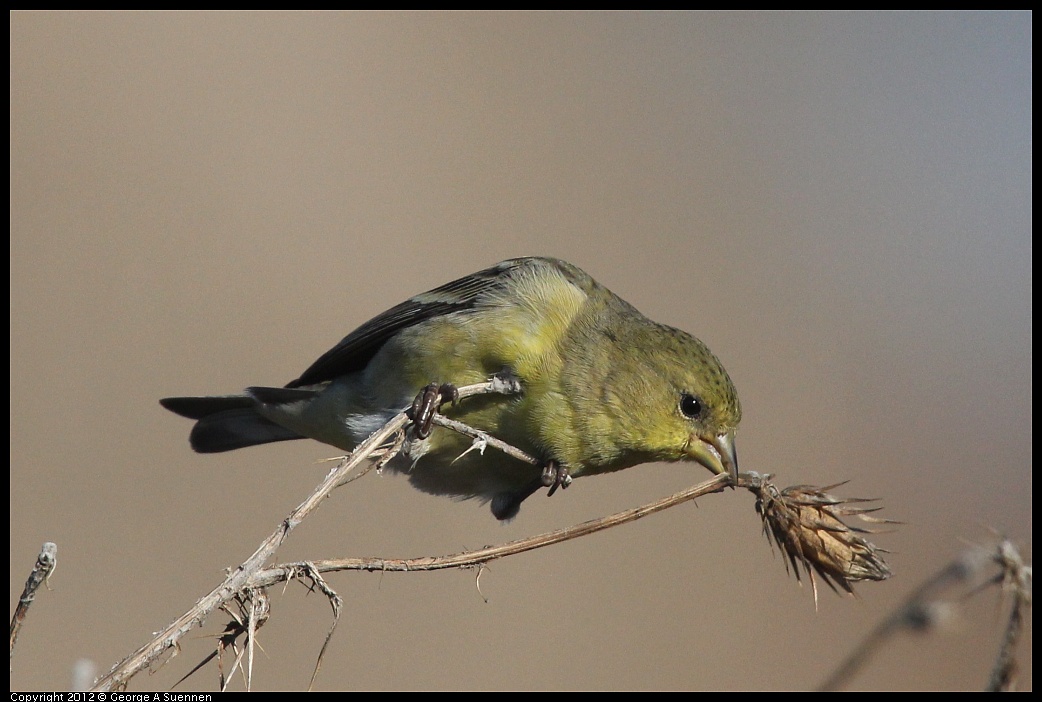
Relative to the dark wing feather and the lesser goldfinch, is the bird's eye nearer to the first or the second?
the lesser goldfinch

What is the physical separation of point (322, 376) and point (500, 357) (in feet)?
3.91

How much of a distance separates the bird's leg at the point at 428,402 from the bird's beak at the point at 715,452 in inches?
40.7

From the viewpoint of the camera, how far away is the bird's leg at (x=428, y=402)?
342 cm

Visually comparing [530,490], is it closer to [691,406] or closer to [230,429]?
[691,406]

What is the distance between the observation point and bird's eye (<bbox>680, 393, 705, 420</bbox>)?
3.90 meters

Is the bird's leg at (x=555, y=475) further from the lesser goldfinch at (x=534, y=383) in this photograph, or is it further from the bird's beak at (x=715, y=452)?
the bird's beak at (x=715, y=452)

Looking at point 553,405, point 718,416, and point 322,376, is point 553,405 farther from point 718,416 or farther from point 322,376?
point 322,376

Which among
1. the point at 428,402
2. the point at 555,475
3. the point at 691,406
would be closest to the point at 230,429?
the point at 428,402

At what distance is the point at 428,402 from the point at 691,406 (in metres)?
1.10

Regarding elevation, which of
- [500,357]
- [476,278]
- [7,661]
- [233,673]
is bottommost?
[233,673]

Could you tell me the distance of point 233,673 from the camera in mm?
2062

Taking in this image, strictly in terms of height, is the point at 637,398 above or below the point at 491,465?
above

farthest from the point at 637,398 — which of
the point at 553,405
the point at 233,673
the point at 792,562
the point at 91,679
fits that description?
the point at 91,679

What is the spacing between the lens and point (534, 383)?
3828 millimetres
